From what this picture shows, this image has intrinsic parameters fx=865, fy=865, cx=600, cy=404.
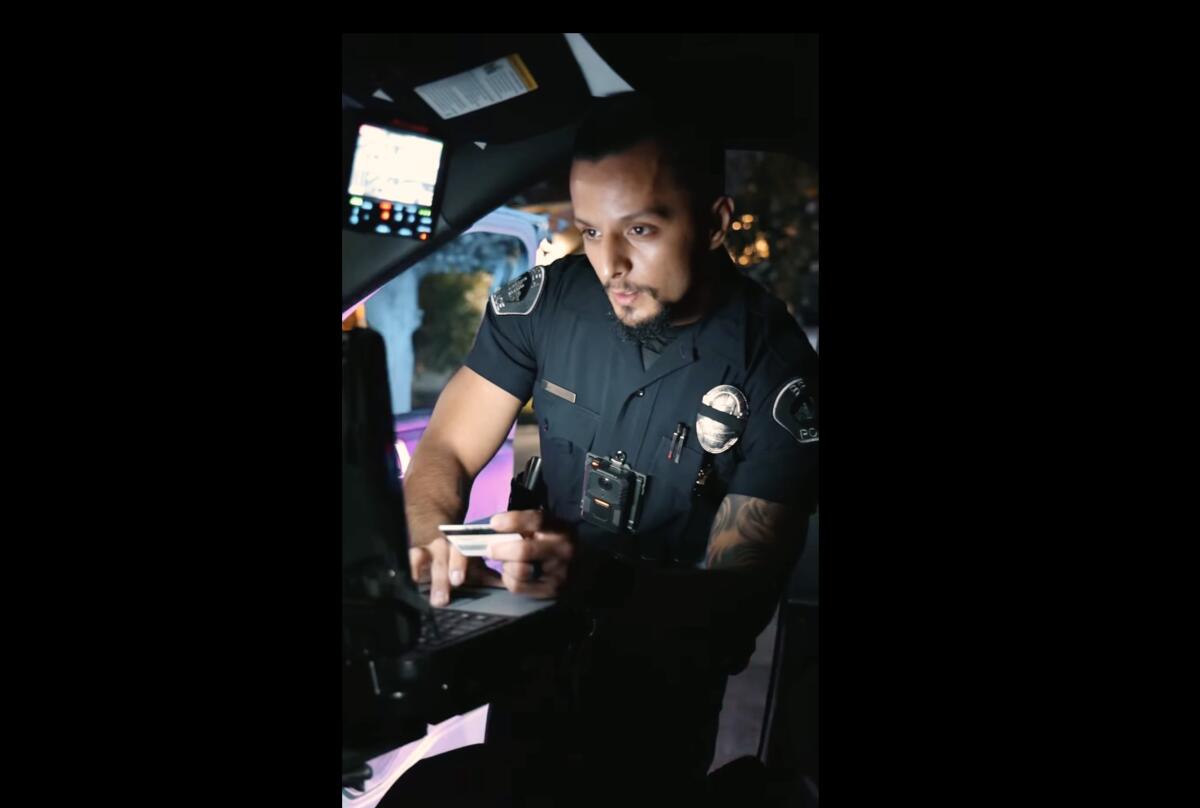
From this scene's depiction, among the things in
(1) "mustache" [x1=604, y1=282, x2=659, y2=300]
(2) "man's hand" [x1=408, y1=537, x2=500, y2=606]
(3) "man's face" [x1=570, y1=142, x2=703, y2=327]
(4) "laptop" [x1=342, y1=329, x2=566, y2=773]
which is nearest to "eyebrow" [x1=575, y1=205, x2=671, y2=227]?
(3) "man's face" [x1=570, y1=142, x2=703, y2=327]

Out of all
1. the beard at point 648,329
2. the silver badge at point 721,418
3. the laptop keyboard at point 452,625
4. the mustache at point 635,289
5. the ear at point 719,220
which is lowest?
the laptop keyboard at point 452,625

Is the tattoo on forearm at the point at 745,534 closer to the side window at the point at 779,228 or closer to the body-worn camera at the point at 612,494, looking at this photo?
the body-worn camera at the point at 612,494

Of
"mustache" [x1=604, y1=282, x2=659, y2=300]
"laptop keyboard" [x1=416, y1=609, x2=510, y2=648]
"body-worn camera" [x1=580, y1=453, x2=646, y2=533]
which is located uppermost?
"mustache" [x1=604, y1=282, x2=659, y2=300]

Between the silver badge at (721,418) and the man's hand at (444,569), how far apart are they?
0.40m

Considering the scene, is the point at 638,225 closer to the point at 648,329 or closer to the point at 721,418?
the point at 648,329

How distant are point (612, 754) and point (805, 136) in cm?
106

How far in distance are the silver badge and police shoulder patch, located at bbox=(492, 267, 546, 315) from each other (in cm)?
33

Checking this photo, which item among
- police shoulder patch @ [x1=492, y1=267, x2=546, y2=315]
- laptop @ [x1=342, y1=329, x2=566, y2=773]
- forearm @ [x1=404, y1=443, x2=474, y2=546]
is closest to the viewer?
laptop @ [x1=342, y1=329, x2=566, y2=773]

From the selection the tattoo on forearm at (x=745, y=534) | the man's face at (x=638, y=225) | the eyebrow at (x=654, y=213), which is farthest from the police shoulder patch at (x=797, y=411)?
the eyebrow at (x=654, y=213)

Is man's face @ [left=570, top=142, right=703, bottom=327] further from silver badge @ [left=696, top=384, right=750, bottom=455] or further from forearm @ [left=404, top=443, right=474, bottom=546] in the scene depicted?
forearm @ [left=404, top=443, right=474, bottom=546]

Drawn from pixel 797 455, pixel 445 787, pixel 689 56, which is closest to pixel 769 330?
pixel 797 455

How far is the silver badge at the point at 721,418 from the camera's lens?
1379 millimetres

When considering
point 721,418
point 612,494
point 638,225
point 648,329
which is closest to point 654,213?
point 638,225

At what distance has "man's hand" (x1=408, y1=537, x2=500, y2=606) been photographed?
4.20ft
